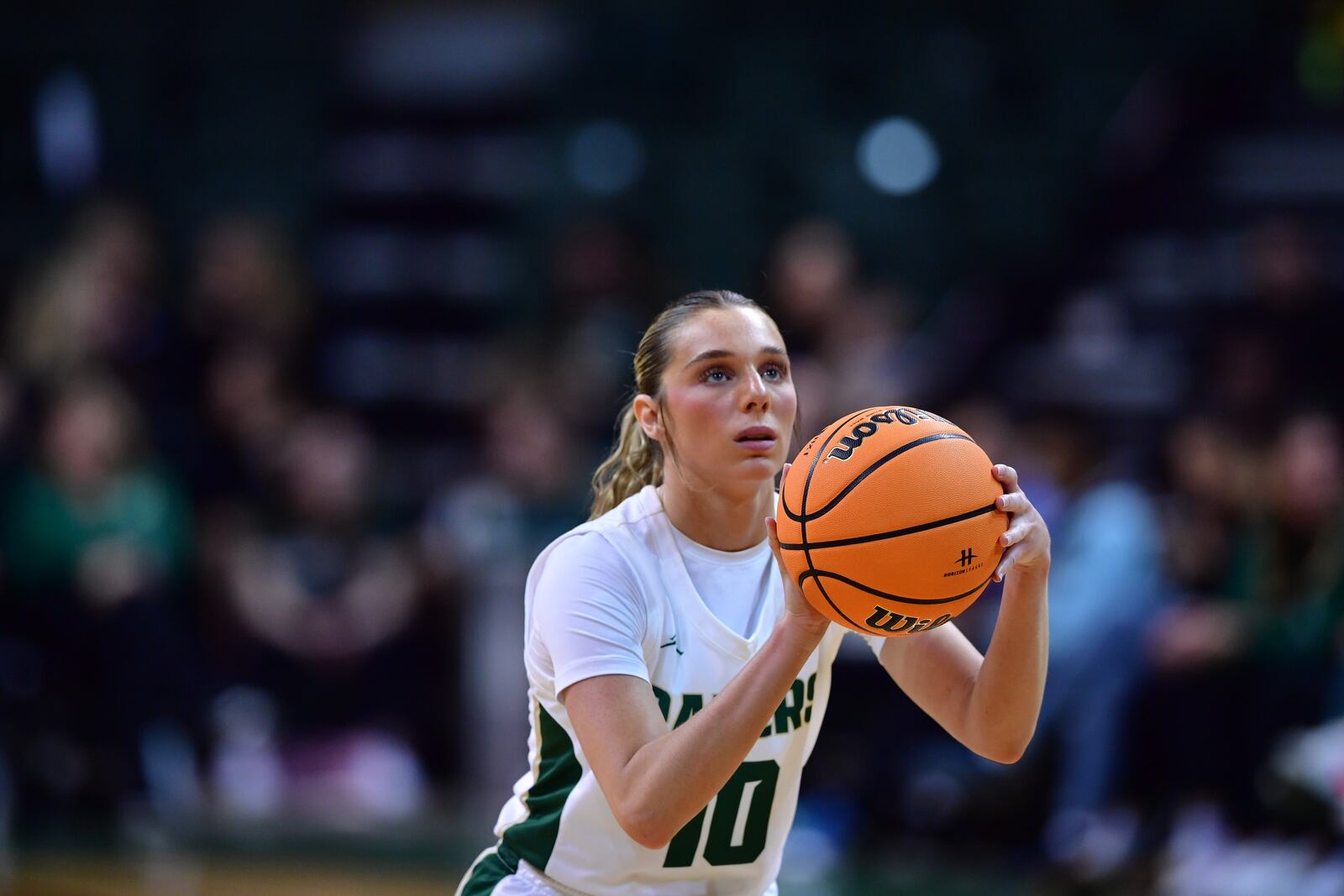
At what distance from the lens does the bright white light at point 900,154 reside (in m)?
10.2

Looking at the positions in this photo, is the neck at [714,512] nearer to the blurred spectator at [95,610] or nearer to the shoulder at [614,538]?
the shoulder at [614,538]

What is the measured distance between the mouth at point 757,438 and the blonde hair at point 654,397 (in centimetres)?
21

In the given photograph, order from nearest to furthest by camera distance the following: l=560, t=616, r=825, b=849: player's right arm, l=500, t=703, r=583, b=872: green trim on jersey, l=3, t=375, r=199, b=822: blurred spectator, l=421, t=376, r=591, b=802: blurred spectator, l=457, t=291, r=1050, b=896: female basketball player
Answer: l=560, t=616, r=825, b=849: player's right arm → l=457, t=291, r=1050, b=896: female basketball player → l=500, t=703, r=583, b=872: green trim on jersey → l=3, t=375, r=199, b=822: blurred spectator → l=421, t=376, r=591, b=802: blurred spectator

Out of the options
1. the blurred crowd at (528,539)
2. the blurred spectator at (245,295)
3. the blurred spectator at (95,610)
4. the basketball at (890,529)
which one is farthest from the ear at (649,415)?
the blurred spectator at (245,295)

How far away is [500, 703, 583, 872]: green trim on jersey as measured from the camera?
3.30 meters

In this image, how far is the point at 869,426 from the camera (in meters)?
3.00

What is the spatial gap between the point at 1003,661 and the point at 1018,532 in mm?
339

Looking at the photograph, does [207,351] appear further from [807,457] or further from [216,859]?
[807,457]

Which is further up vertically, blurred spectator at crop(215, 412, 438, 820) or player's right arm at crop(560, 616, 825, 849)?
blurred spectator at crop(215, 412, 438, 820)

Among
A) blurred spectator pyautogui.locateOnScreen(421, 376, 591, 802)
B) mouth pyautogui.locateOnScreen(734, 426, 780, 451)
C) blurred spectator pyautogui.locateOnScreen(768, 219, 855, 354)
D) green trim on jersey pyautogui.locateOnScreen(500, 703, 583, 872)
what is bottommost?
green trim on jersey pyautogui.locateOnScreen(500, 703, 583, 872)

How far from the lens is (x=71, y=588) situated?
8.06m

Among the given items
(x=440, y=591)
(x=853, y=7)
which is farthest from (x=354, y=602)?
(x=853, y=7)

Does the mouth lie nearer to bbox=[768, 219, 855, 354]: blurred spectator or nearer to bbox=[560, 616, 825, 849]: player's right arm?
bbox=[560, 616, 825, 849]: player's right arm

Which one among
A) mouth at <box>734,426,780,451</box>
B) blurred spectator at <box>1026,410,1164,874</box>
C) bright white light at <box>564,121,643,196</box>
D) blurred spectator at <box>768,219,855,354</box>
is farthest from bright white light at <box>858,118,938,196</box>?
mouth at <box>734,426,780,451</box>
